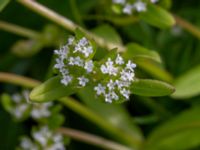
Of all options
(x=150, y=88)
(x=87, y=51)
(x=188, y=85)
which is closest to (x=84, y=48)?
(x=87, y=51)

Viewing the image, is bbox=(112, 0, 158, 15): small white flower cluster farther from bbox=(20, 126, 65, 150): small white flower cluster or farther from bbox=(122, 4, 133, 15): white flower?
bbox=(20, 126, 65, 150): small white flower cluster

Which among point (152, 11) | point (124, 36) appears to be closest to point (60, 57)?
point (152, 11)

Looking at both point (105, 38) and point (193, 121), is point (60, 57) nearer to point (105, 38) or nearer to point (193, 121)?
point (105, 38)

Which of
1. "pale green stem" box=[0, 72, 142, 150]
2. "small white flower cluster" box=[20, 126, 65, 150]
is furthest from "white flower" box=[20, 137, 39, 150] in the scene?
"pale green stem" box=[0, 72, 142, 150]

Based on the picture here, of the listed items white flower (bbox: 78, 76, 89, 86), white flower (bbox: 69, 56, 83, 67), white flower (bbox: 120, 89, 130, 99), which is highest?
white flower (bbox: 69, 56, 83, 67)

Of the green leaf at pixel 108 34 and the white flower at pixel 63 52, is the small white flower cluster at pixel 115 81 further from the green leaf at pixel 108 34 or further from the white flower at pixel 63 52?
the green leaf at pixel 108 34

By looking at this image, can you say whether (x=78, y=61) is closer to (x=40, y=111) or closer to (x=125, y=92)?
(x=125, y=92)
